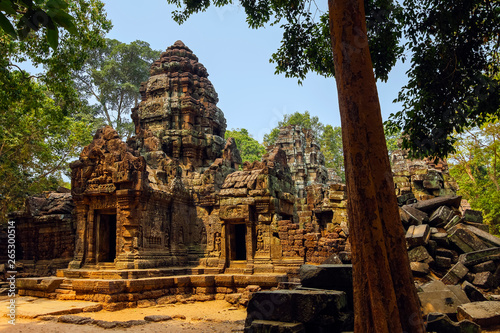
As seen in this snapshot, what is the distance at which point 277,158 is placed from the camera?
14266 mm

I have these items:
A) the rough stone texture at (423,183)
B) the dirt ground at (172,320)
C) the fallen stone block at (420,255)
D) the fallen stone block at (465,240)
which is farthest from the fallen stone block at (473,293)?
the rough stone texture at (423,183)

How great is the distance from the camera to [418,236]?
7.18 m

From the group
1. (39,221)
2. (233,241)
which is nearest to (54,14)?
(233,241)

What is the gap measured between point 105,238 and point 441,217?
33.5ft

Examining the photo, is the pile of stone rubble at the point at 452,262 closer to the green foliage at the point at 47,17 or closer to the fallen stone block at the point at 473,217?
the fallen stone block at the point at 473,217

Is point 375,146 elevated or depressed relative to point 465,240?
elevated

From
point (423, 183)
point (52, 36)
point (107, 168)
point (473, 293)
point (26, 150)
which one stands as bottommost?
point (473, 293)

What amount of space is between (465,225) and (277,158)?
7.54 m

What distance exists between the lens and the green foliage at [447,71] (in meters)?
6.18

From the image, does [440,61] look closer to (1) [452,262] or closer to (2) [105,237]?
(1) [452,262]

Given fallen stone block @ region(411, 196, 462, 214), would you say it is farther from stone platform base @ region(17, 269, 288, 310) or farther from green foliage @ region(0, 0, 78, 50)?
green foliage @ region(0, 0, 78, 50)

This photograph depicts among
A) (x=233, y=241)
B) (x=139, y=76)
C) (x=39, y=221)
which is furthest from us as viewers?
(x=139, y=76)

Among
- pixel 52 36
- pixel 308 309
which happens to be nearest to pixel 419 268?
pixel 308 309

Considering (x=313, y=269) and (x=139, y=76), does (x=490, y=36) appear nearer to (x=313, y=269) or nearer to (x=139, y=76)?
(x=313, y=269)
